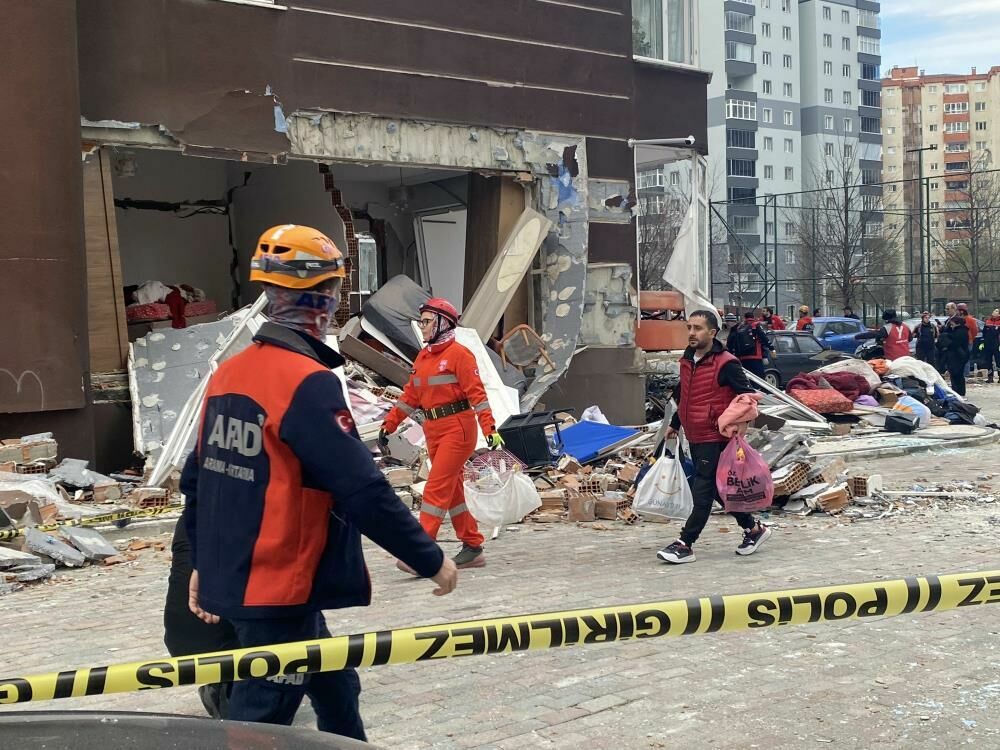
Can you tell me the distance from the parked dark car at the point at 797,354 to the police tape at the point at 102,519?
17830 mm

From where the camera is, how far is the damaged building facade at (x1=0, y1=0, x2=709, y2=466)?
11.8 metres

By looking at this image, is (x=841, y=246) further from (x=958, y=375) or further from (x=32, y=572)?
(x=32, y=572)

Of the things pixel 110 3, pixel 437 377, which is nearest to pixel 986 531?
pixel 437 377

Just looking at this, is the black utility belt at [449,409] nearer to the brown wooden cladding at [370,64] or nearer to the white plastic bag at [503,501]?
the white plastic bag at [503,501]

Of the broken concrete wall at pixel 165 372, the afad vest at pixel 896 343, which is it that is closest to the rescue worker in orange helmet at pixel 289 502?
the broken concrete wall at pixel 165 372

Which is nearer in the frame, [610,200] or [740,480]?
[740,480]

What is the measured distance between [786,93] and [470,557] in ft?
303

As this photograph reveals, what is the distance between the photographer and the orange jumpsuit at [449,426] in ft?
27.6

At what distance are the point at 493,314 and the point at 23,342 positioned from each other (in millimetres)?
6209

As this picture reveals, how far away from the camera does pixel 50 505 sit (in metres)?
10.0

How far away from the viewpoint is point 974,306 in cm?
4753

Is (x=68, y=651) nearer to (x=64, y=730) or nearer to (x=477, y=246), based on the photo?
(x=64, y=730)

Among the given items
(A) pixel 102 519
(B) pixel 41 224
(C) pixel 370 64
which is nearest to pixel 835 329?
(C) pixel 370 64

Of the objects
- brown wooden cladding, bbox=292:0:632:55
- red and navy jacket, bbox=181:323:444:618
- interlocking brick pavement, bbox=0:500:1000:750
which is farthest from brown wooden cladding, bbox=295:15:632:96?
red and navy jacket, bbox=181:323:444:618
